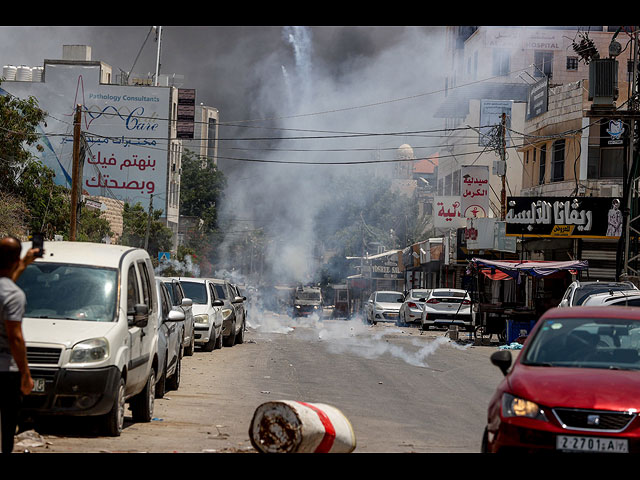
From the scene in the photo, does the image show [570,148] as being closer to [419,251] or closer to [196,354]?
[419,251]

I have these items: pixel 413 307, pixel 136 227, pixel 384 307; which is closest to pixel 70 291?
pixel 413 307

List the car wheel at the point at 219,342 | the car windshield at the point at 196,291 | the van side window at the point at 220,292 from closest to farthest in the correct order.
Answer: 1. the car windshield at the point at 196,291
2. the car wheel at the point at 219,342
3. the van side window at the point at 220,292

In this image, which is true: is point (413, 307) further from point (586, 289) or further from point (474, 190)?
point (586, 289)

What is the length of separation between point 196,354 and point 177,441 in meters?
12.7

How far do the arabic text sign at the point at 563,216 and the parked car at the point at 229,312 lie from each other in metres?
12.0

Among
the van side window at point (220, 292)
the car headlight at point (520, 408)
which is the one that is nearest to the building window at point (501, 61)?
the van side window at point (220, 292)

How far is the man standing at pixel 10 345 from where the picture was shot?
22.6ft

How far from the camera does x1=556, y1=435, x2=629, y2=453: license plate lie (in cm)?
689

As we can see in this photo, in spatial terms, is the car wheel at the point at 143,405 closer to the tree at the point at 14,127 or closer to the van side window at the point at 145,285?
the van side window at the point at 145,285

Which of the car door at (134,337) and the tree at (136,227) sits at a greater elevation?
the tree at (136,227)

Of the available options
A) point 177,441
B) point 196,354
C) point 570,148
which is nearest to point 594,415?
point 177,441

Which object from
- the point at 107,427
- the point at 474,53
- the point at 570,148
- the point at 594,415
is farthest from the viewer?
the point at 474,53

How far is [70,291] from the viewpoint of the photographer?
9.98 meters
